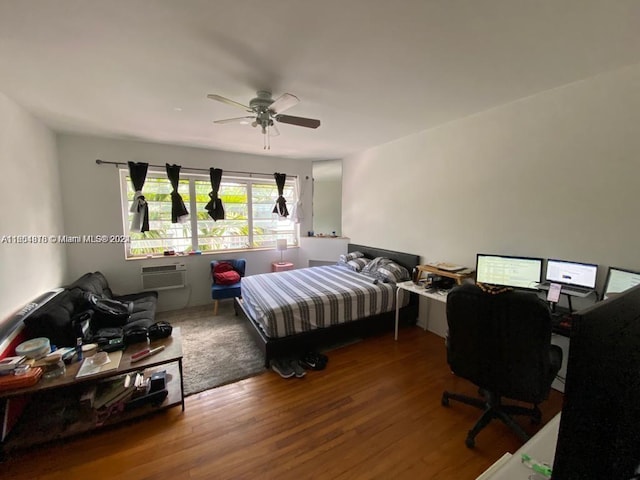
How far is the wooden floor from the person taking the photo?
1.67 m

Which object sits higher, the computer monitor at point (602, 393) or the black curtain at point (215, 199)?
the black curtain at point (215, 199)

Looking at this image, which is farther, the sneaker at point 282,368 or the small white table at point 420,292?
the small white table at point 420,292

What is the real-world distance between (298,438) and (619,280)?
258 centimetres

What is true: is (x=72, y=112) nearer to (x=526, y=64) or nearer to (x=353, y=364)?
(x=353, y=364)

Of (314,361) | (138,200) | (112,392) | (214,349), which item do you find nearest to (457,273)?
(314,361)

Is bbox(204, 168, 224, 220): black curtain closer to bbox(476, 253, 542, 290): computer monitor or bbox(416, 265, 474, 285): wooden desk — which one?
bbox(416, 265, 474, 285): wooden desk

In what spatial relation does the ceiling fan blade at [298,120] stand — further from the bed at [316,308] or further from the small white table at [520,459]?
the small white table at [520,459]

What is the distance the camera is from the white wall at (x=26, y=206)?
2.38 metres

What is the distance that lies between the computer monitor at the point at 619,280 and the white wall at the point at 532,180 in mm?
134

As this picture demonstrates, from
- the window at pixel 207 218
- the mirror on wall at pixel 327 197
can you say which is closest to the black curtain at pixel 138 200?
the window at pixel 207 218

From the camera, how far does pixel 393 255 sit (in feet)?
13.1

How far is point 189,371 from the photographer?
2660 millimetres

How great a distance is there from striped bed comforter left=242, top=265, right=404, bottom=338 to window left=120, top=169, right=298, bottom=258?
56.5 inches

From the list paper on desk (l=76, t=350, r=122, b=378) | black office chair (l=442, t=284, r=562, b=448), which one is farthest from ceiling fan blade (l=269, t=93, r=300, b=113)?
paper on desk (l=76, t=350, r=122, b=378)
